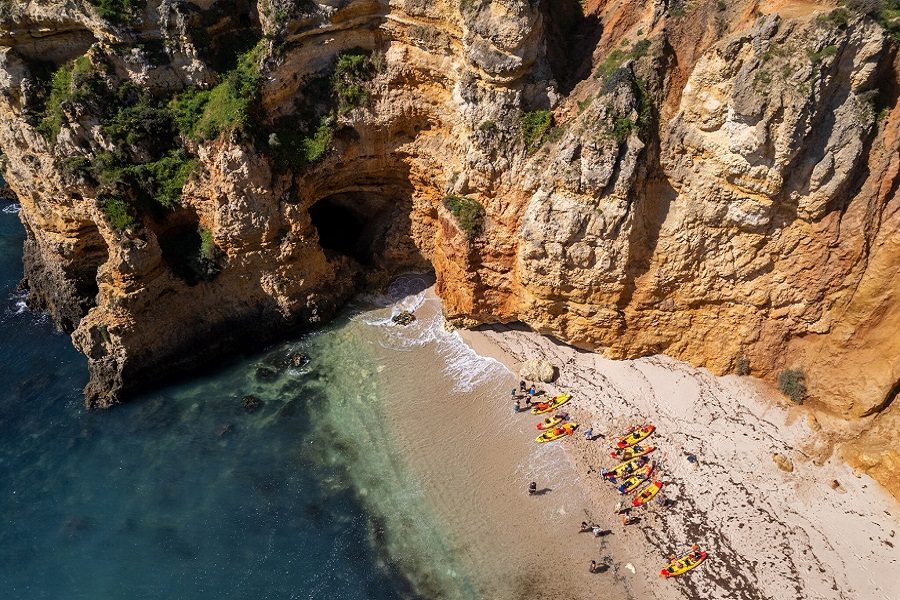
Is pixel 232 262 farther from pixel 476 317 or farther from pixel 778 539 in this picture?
pixel 778 539

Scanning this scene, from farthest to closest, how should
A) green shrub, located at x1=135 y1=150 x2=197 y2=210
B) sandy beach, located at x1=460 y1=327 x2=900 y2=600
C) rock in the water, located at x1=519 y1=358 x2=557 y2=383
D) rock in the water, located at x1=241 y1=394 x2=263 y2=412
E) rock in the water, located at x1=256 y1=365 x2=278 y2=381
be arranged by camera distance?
rock in the water, located at x1=256 y1=365 x2=278 y2=381
rock in the water, located at x1=519 y1=358 x2=557 y2=383
rock in the water, located at x1=241 y1=394 x2=263 y2=412
green shrub, located at x1=135 y1=150 x2=197 y2=210
sandy beach, located at x1=460 y1=327 x2=900 y2=600

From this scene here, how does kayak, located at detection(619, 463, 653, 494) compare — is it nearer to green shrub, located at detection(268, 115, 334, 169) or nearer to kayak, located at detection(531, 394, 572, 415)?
kayak, located at detection(531, 394, 572, 415)

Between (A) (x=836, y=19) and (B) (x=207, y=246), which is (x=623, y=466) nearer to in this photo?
(A) (x=836, y=19)

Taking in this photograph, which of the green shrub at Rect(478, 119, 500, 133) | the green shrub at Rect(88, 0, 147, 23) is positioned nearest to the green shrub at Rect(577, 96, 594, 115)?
the green shrub at Rect(478, 119, 500, 133)

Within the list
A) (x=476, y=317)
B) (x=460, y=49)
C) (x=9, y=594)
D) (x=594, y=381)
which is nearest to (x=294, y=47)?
(x=460, y=49)

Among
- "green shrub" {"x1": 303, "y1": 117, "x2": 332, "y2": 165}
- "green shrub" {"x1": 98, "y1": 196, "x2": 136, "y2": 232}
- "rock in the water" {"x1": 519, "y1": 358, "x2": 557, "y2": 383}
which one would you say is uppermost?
"green shrub" {"x1": 303, "y1": 117, "x2": 332, "y2": 165}

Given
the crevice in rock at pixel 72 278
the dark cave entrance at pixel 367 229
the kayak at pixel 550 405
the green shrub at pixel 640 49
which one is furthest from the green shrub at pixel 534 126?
the crevice in rock at pixel 72 278

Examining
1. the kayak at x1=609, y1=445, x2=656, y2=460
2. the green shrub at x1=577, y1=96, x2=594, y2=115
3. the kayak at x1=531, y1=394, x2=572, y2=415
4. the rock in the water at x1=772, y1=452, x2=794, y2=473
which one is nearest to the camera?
the rock in the water at x1=772, y1=452, x2=794, y2=473
